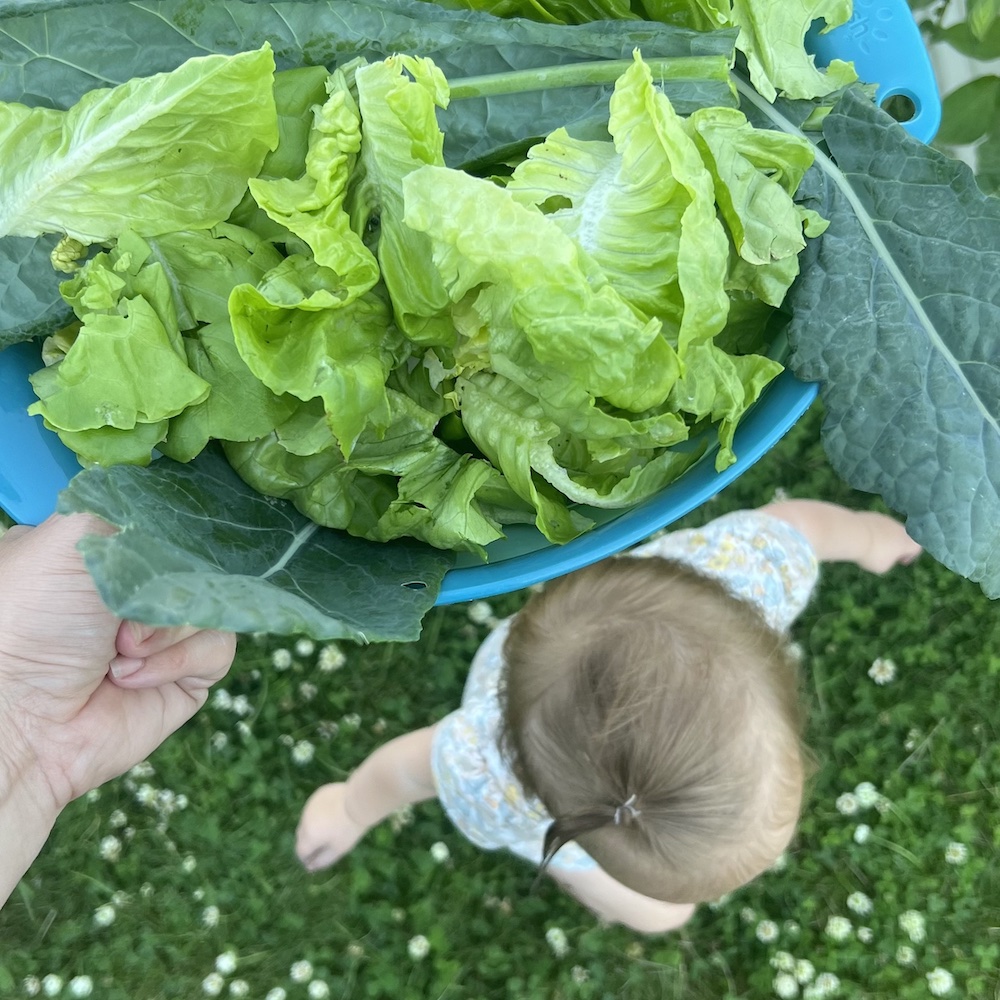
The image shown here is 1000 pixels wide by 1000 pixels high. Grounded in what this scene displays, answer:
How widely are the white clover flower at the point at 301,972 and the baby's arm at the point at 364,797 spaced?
0.54 feet

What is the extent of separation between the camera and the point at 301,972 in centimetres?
168

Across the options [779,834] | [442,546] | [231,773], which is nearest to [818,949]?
[779,834]

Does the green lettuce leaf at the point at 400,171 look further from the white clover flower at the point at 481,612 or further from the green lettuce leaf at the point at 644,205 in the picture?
the white clover flower at the point at 481,612

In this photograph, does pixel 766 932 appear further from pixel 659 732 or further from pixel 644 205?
pixel 644 205

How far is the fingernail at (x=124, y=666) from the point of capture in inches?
37.4

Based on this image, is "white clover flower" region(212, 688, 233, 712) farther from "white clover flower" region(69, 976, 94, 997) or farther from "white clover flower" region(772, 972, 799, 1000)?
"white clover flower" region(772, 972, 799, 1000)

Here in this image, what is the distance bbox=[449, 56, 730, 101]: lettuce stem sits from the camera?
0.89 metres

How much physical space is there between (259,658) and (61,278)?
96 cm

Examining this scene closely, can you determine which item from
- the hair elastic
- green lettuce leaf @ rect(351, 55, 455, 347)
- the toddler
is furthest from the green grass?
green lettuce leaf @ rect(351, 55, 455, 347)

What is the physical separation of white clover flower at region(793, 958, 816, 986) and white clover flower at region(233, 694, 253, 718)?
1.07m

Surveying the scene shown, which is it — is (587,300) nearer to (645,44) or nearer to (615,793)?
(645,44)

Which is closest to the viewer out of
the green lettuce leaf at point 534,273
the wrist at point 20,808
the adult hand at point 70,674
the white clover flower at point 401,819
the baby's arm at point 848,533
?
→ the green lettuce leaf at point 534,273

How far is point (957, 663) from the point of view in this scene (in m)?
1.76

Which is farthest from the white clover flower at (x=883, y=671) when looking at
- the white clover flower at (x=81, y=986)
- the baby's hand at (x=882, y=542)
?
the white clover flower at (x=81, y=986)
